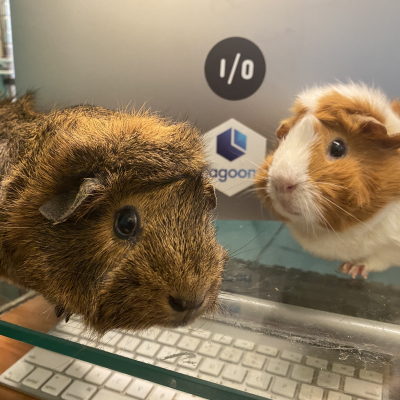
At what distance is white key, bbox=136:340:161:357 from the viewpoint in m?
0.98

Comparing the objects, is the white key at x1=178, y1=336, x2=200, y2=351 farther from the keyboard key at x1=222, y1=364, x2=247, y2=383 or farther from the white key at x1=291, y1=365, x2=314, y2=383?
the white key at x1=291, y1=365, x2=314, y2=383

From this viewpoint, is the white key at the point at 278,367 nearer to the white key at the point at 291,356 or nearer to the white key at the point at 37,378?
the white key at the point at 291,356

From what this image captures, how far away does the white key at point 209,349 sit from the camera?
1.00 metres

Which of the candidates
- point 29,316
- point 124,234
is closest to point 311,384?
point 124,234

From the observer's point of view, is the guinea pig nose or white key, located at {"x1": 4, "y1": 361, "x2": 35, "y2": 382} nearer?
the guinea pig nose

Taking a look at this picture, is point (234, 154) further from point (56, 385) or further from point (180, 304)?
point (56, 385)

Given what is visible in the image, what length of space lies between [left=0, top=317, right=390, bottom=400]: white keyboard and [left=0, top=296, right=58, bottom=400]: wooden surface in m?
0.03

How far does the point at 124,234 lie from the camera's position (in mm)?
684

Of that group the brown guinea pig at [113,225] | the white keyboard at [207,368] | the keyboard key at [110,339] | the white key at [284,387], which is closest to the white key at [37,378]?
the white keyboard at [207,368]

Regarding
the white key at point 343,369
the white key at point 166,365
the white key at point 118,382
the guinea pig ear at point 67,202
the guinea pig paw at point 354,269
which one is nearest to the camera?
the guinea pig ear at point 67,202

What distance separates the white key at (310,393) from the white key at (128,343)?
0.49 m

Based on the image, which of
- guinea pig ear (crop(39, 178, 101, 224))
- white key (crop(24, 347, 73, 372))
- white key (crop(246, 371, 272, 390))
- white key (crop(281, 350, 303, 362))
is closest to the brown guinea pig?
guinea pig ear (crop(39, 178, 101, 224))

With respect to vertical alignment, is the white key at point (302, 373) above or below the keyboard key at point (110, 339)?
below

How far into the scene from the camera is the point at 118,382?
1069mm
